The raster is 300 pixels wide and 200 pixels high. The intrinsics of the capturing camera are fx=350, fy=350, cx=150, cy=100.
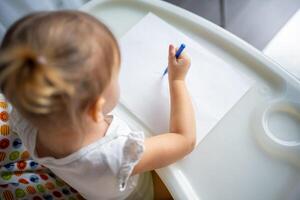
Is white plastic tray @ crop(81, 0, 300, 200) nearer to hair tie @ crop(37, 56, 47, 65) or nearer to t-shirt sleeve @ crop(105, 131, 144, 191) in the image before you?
t-shirt sleeve @ crop(105, 131, 144, 191)

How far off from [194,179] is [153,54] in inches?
10.1

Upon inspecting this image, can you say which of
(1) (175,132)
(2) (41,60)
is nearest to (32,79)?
(2) (41,60)

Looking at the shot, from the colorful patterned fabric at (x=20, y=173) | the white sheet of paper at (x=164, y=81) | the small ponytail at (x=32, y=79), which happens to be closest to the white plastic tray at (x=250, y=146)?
the white sheet of paper at (x=164, y=81)

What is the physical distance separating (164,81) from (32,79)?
1.11 feet

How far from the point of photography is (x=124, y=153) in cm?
46

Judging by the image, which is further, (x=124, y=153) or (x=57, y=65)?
(x=124, y=153)

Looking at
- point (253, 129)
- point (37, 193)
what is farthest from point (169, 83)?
point (37, 193)

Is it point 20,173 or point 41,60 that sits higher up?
point 41,60

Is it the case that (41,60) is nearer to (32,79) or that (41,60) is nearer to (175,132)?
(32,79)

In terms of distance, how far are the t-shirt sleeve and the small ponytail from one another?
0.41 ft

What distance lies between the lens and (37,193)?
59 centimetres

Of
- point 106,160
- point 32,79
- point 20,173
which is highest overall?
point 32,79

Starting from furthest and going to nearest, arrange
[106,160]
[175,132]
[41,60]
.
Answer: [175,132] → [106,160] → [41,60]

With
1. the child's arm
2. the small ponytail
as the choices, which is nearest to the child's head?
the small ponytail
